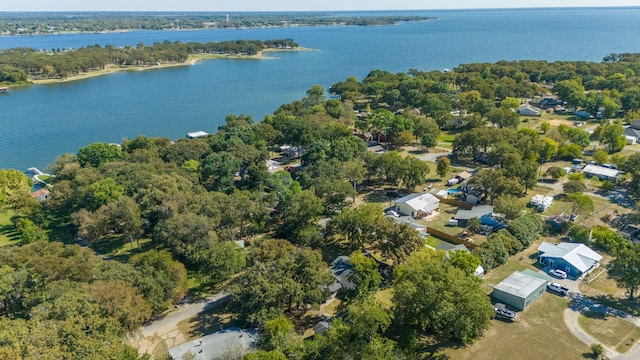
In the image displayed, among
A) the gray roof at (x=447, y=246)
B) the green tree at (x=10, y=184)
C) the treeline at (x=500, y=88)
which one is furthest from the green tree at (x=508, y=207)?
the green tree at (x=10, y=184)

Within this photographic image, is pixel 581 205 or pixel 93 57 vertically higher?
pixel 93 57

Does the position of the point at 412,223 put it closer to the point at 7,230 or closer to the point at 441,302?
the point at 441,302

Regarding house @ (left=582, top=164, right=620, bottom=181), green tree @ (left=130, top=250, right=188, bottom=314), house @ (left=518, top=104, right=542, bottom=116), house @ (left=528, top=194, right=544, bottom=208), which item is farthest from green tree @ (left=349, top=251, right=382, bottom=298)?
house @ (left=518, top=104, right=542, bottom=116)

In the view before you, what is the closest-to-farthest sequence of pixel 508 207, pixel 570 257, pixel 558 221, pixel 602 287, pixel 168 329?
pixel 168 329, pixel 602 287, pixel 570 257, pixel 508 207, pixel 558 221

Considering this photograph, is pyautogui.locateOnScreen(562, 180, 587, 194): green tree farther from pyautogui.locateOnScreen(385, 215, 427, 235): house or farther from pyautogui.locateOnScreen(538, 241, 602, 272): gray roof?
pyautogui.locateOnScreen(385, 215, 427, 235): house

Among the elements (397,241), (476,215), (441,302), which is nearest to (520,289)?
(441,302)

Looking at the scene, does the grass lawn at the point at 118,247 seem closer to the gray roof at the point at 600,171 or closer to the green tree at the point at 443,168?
the green tree at the point at 443,168

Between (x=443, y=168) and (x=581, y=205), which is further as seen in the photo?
(x=443, y=168)
